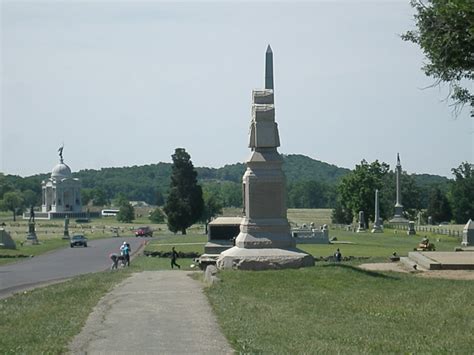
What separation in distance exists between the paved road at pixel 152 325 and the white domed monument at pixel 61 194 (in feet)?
511

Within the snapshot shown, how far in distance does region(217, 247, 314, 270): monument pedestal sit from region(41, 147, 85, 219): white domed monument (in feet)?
493

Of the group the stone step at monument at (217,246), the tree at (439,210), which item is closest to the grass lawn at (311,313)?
the stone step at monument at (217,246)

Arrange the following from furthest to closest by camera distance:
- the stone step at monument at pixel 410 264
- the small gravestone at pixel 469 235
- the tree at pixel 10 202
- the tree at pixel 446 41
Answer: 1. the tree at pixel 10 202
2. the small gravestone at pixel 469 235
3. the stone step at monument at pixel 410 264
4. the tree at pixel 446 41

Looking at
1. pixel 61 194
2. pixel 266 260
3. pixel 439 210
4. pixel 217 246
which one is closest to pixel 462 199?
pixel 439 210

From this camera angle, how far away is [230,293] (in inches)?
815

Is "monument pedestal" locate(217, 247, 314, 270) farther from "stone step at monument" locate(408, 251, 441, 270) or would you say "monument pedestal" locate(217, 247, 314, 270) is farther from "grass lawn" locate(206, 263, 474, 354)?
"stone step at monument" locate(408, 251, 441, 270)

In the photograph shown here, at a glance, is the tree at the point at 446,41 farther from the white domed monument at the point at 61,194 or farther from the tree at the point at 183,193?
the white domed monument at the point at 61,194

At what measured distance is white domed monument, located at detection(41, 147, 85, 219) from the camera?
176 meters

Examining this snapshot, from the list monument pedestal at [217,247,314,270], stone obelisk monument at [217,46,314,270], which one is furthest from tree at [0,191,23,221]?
monument pedestal at [217,247,314,270]

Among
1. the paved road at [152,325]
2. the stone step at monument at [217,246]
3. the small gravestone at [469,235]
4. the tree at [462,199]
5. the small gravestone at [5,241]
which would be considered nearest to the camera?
the paved road at [152,325]

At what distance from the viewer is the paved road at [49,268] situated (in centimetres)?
3353

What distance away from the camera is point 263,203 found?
27.5 metres

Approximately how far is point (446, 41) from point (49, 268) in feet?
89.6

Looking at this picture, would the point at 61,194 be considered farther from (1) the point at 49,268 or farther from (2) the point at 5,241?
(1) the point at 49,268
